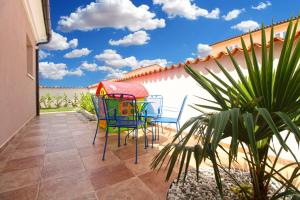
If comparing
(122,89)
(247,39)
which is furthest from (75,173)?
(247,39)

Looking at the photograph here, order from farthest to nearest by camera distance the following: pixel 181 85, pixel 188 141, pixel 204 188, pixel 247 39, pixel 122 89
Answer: pixel 247 39, pixel 122 89, pixel 181 85, pixel 188 141, pixel 204 188

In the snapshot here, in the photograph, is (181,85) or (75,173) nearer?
(75,173)

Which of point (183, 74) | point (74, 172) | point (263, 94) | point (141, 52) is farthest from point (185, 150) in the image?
point (141, 52)

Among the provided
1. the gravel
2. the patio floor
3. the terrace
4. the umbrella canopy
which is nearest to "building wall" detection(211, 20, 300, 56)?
the umbrella canopy

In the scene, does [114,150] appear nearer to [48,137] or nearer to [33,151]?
[33,151]

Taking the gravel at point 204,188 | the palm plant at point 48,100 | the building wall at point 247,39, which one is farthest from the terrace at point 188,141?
the palm plant at point 48,100

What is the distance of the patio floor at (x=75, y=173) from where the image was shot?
172 cm

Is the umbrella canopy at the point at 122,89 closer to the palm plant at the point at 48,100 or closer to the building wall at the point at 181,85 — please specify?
the building wall at the point at 181,85

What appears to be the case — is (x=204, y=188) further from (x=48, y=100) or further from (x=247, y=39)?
(x=247, y=39)

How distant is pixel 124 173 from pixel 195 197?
950 millimetres

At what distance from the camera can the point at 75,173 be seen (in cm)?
213

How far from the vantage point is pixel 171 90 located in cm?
468

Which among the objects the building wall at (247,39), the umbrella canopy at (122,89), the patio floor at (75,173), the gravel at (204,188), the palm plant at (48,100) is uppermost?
the building wall at (247,39)

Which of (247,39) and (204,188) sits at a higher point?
(247,39)
